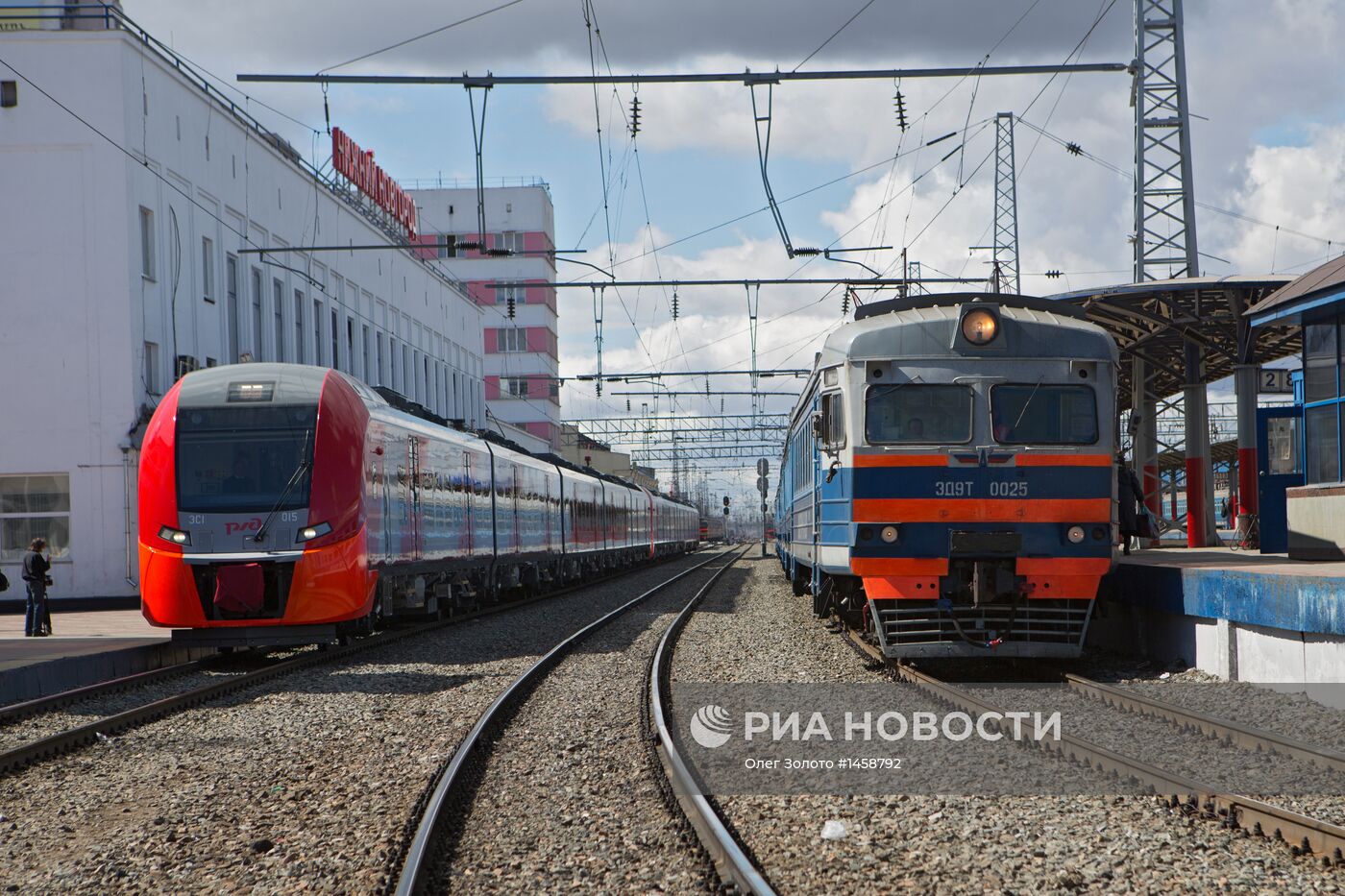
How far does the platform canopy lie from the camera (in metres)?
18.9

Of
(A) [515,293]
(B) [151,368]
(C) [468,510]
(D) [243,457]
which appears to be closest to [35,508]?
(B) [151,368]

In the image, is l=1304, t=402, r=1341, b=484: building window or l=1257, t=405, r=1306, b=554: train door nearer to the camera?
l=1304, t=402, r=1341, b=484: building window

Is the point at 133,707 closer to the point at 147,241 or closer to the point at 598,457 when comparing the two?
the point at 147,241

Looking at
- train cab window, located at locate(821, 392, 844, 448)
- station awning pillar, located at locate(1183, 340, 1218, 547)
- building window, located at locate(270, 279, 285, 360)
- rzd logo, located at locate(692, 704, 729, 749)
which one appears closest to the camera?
rzd logo, located at locate(692, 704, 729, 749)

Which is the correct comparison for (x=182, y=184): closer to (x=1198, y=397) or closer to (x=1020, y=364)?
(x=1198, y=397)

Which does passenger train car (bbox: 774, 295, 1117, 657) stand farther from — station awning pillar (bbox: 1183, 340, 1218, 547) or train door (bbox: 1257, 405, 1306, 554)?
station awning pillar (bbox: 1183, 340, 1218, 547)

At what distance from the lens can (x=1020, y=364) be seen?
11.2m

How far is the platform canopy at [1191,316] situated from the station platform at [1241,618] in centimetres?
661

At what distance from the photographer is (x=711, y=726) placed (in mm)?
9180

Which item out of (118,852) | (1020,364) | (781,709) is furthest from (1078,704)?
(118,852)

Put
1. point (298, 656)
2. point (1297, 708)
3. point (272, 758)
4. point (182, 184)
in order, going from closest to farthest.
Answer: point (272, 758) < point (1297, 708) < point (298, 656) < point (182, 184)

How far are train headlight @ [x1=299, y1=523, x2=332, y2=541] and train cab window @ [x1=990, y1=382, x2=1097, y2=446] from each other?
6597 mm

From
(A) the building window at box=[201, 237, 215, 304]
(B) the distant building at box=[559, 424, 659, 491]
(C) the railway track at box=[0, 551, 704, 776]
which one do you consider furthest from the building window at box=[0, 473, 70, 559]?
(B) the distant building at box=[559, 424, 659, 491]

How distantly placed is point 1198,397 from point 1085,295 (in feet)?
16.2
